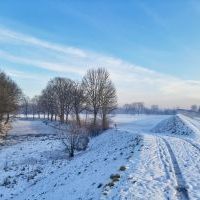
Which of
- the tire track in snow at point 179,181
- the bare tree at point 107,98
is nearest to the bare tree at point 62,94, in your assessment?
the bare tree at point 107,98

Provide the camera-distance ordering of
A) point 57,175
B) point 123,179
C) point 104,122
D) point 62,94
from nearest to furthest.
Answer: point 123,179 < point 57,175 < point 104,122 < point 62,94

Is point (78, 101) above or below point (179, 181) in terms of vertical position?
above

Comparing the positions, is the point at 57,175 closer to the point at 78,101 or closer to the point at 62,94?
the point at 78,101

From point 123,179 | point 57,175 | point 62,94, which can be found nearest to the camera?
point 123,179

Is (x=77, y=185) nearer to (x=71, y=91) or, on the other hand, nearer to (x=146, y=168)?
(x=146, y=168)

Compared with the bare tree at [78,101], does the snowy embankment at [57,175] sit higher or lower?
lower

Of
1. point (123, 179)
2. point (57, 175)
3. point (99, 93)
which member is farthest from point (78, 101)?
point (123, 179)

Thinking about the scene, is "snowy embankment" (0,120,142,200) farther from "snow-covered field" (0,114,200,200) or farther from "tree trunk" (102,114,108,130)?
"tree trunk" (102,114,108,130)

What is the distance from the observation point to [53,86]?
4343 inches

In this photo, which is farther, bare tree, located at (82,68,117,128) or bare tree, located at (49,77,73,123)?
bare tree, located at (49,77,73,123)

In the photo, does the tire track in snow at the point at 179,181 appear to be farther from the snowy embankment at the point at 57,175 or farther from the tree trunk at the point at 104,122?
the tree trunk at the point at 104,122

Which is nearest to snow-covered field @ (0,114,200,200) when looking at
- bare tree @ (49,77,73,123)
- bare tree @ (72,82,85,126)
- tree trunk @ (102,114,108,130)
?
tree trunk @ (102,114,108,130)

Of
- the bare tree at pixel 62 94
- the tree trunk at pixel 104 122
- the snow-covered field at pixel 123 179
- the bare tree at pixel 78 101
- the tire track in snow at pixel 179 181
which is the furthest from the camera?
the bare tree at pixel 62 94

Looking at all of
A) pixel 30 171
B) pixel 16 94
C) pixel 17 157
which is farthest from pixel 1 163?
pixel 16 94
